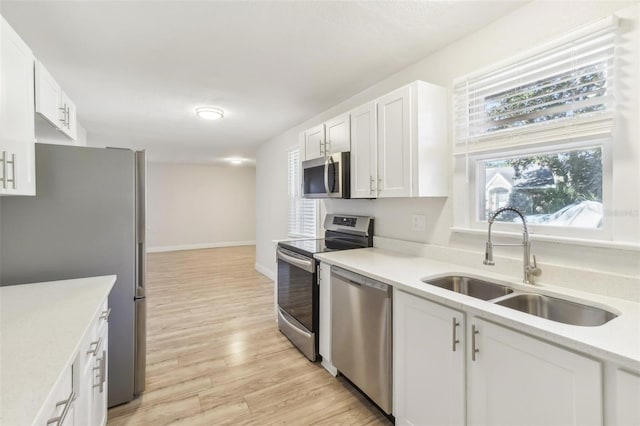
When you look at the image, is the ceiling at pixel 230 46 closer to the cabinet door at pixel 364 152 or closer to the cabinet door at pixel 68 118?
the cabinet door at pixel 68 118

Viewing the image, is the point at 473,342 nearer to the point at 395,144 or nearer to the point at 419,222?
the point at 419,222

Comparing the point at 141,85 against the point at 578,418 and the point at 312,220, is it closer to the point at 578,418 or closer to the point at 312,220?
the point at 312,220

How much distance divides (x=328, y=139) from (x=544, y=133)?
175 cm

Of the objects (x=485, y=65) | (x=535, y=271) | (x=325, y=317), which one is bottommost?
(x=325, y=317)

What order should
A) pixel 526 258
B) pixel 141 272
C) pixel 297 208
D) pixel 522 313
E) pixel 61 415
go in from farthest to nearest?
pixel 297 208 → pixel 141 272 → pixel 526 258 → pixel 522 313 → pixel 61 415

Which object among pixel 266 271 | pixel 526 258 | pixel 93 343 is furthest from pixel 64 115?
pixel 266 271

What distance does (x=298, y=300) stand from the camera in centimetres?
262

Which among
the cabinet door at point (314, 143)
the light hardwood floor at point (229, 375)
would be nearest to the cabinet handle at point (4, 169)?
the light hardwood floor at point (229, 375)

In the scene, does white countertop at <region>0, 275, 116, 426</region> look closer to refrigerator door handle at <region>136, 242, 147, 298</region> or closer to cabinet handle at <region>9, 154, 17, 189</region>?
refrigerator door handle at <region>136, 242, 147, 298</region>

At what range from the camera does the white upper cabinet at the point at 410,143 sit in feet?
6.47

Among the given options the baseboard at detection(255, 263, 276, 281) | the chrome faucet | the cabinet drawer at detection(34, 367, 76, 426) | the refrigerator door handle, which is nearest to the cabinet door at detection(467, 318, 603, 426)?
the chrome faucet

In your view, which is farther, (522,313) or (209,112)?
(209,112)

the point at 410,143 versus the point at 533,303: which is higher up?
the point at 410,143

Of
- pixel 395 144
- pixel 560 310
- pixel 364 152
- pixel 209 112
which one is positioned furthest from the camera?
pixel 209 112
